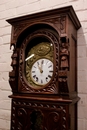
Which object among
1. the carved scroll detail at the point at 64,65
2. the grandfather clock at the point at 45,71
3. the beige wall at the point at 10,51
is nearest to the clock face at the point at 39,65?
the grandfather clock at the point at 45,71

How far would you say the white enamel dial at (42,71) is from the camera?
1.07 metres

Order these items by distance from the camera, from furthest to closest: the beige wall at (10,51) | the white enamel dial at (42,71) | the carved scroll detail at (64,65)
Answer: the beige wall at (10,51) → the white enamel dial at (42,71) → the carved scroll detail at (64,65)

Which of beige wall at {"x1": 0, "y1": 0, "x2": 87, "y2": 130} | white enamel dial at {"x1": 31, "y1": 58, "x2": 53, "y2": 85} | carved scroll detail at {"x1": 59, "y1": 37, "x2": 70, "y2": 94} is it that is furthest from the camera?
beige wall at {"x1": 0, "y1": 0, "x2": 87, "y2": 130}

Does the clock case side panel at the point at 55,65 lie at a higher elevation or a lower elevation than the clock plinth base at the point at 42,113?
higher

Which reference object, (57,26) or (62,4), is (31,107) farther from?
(62,4)

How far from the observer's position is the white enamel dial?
42.0 inches

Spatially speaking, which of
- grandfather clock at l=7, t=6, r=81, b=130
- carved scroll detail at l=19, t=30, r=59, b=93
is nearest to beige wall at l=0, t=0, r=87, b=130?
grandfather clock at l=7, t=6, r=81, b=130

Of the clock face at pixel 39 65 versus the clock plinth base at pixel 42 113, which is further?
the clock face at pixel 39 65

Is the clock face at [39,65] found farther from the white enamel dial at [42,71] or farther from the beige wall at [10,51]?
the beige wall at [10,51]

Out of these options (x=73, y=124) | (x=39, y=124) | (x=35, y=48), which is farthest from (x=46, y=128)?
(x=35, y=48)

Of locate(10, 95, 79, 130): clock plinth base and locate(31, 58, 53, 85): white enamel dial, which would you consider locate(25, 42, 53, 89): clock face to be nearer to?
locate(31, 58, 53, 85): white enamel dial

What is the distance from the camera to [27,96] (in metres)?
1.08

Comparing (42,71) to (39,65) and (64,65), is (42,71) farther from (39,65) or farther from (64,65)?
(64,65)

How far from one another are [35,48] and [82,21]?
0.42 meters
